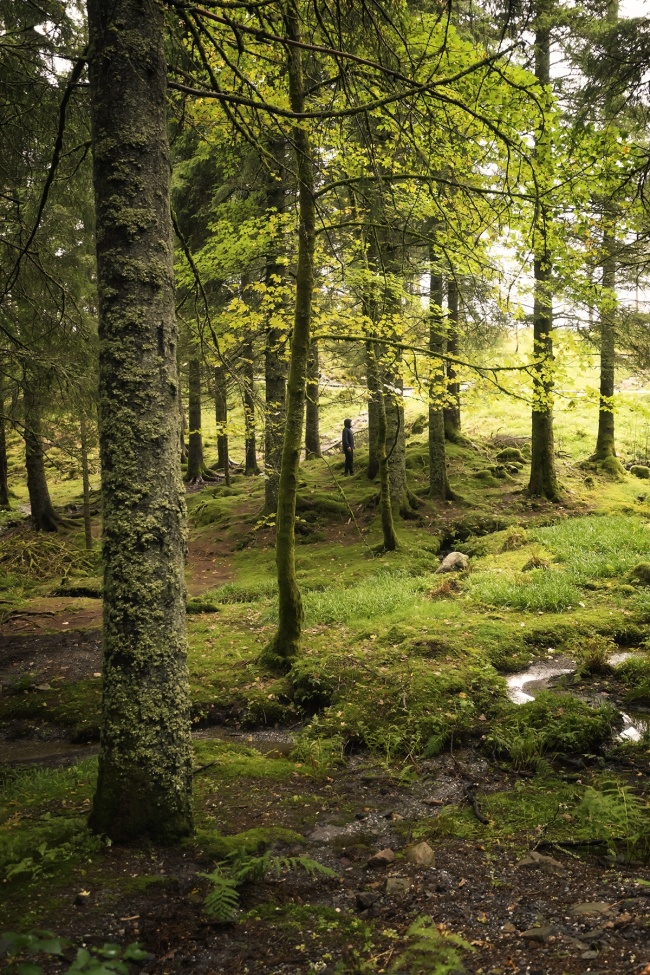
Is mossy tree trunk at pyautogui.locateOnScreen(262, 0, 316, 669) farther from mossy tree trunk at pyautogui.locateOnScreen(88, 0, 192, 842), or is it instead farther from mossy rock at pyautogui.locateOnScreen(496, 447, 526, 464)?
mossy rock at pyautogui.locateOnScreen(496, 447, 526, 464)

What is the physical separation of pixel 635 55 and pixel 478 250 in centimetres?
240

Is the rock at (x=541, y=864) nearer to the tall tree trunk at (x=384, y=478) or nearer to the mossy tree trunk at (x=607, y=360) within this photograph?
the tall tree trunk at (x=384, y=478)

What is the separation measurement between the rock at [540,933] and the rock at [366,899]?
0.76 meters

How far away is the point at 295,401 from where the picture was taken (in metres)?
7.00

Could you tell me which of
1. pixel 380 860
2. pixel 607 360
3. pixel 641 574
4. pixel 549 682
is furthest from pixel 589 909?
pixel 607 360

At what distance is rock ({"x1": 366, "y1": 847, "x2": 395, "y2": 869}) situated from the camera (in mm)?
3650

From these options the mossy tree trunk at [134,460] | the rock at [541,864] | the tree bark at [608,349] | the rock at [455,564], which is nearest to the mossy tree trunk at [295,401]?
the mossy tree trunk at [134,460]

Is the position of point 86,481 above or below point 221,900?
above

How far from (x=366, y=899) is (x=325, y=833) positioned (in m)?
0.98

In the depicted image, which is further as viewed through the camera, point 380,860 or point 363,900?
point 380,860

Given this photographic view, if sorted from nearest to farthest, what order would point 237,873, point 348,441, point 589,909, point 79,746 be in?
point 589,909 → point 237,873 → point 79,746 → point 348,441

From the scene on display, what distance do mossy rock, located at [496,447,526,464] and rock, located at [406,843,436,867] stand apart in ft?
56.4

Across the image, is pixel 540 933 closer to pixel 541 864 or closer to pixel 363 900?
pixel 541 864

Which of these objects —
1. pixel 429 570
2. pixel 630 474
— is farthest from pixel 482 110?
pixel 630 474
